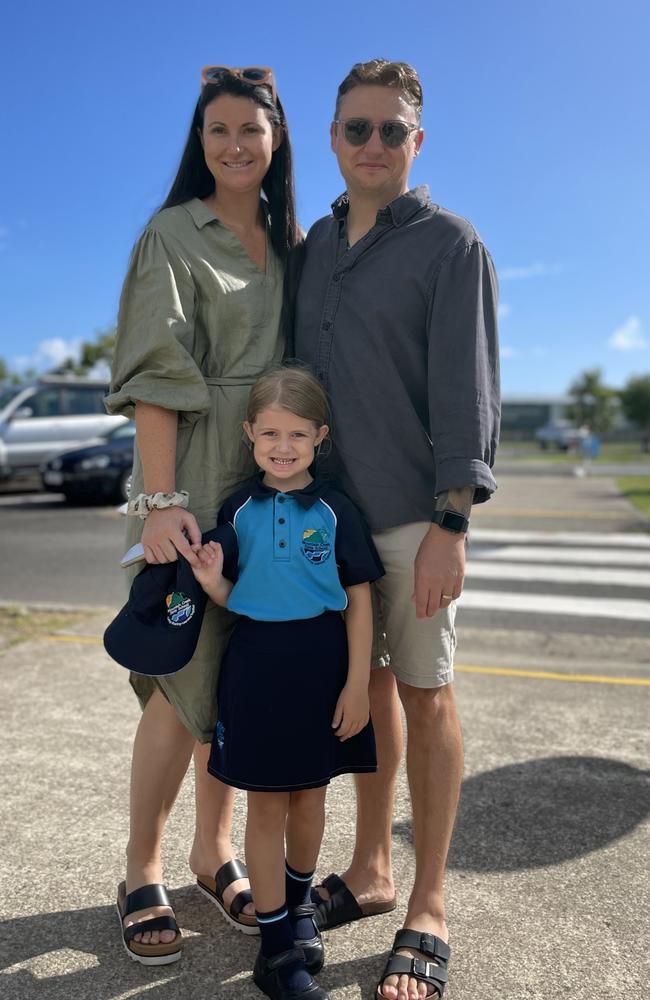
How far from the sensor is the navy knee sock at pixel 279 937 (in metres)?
2.04

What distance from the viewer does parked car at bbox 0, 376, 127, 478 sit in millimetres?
14727

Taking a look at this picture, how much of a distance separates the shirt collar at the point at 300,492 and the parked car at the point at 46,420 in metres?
12.8

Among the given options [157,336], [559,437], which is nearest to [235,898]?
[157,336]

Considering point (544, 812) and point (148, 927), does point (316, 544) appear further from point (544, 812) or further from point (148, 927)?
point (544, 812)

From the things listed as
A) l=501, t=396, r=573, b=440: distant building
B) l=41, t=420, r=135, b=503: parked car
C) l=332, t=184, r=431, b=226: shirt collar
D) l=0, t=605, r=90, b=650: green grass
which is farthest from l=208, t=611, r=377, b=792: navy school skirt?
l=501, t=396, r=573, b=440: distant building

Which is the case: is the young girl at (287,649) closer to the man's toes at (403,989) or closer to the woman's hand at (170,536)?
the woman's hand at (170,536)

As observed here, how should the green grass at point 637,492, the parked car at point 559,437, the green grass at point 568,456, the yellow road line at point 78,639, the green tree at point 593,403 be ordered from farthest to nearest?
A: the green tree at point 593,403
the parked car at point 559,437
the green grass at point 568,456
the green grass at point 637,492
the yellow road line at point 78,639

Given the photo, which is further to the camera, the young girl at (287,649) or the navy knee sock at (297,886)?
the navy knee sock at (297,886)

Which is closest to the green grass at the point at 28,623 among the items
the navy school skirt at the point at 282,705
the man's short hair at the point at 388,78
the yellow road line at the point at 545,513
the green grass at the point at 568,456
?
the navy school skirt at the point at 282,705

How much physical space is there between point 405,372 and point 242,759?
102cm

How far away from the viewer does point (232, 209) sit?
2475 mm

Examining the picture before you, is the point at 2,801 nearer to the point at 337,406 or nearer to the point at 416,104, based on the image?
the point at 337,406

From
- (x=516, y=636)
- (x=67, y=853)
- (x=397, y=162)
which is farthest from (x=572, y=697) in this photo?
(x=397, y=162)

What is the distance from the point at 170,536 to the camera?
218 cm
